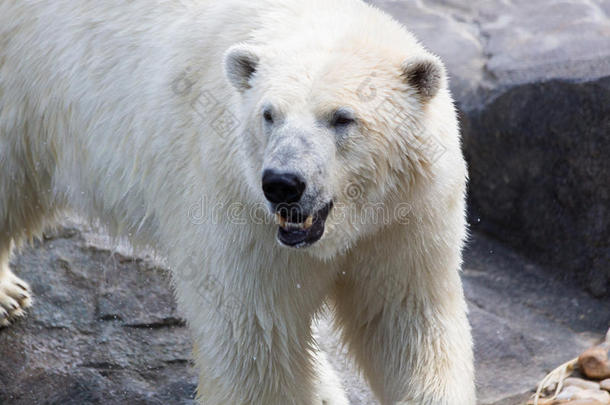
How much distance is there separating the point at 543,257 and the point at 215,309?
3.18 meters

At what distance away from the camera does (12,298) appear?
4.90m

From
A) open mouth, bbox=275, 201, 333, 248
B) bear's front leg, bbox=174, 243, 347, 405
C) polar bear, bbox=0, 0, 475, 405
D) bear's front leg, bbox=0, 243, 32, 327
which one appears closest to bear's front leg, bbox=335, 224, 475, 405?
polar bear, bbox=0, 0, 475, 405

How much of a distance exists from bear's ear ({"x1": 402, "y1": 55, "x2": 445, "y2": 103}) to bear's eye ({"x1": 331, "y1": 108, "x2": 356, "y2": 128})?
0.90 feet

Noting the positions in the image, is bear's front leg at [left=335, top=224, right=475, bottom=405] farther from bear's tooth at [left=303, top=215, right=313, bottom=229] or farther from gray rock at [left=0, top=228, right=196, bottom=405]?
gray rock at [left=0, top=228, right=196, bottom=405]

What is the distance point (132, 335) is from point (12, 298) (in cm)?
73

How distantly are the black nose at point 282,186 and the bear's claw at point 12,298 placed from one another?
8.52ft

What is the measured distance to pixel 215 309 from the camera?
339 cm

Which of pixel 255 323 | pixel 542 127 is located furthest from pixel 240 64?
pixel 542 127

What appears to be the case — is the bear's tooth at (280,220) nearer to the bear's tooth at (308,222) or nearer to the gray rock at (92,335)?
the bear's tooth at (308,222)

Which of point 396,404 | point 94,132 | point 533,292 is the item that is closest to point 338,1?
point 94,132

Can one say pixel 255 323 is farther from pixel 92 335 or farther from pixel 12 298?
pixel 12 298

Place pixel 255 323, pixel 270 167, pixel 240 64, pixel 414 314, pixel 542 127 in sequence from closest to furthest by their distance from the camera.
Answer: pixel 270 167 → pixel 240 64 → pixel 255 323 → pixel 414 314 → pixel 542 127

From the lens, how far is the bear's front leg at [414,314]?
3.34 meters

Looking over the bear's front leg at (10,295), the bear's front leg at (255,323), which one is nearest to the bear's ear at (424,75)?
the bear's front leg at (255,323)
